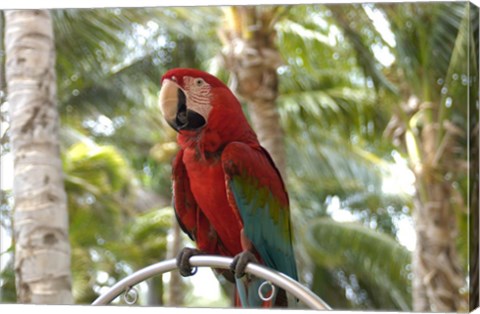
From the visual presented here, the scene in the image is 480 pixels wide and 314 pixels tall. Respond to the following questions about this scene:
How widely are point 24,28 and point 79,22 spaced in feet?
0.89

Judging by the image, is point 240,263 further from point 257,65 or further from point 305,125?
point 305,125

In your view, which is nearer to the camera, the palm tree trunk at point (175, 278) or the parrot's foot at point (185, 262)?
the parrot's foot at point (185, 262)

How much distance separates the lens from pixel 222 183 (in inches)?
91.2

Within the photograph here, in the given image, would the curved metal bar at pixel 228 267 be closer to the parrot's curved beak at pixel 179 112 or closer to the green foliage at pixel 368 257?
the parrot's curved beak at pixel 179 112

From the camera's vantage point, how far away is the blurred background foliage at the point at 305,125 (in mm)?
2725

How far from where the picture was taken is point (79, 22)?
3.04 metres

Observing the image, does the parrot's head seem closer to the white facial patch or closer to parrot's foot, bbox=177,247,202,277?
the white facial patch

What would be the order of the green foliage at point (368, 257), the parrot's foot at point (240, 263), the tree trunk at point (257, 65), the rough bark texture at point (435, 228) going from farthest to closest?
the tree trunk at point (257, 65) < the green foliage at point (368, 257) < the rough bark texture at point (435, 228) < the parrot's foot at point (240, 263)

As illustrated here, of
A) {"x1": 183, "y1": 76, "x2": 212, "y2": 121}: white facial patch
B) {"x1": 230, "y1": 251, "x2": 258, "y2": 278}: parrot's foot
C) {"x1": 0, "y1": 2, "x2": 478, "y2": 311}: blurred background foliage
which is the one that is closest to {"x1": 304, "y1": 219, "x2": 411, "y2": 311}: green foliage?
{"x1": 0, "y1": 2, "x2": 478, "y2": 311}: blurred background foliage

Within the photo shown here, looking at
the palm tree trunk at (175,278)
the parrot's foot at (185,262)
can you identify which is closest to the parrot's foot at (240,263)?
the parrot's foot at (185,262)

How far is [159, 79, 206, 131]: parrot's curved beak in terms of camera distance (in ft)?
7.91

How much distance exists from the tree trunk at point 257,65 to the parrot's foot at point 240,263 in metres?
0.80

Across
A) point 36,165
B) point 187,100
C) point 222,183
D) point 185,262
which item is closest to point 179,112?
point 187,100

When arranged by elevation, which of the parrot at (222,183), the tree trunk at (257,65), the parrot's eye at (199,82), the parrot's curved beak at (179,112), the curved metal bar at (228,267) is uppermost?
the tree trunk at (257,65)
